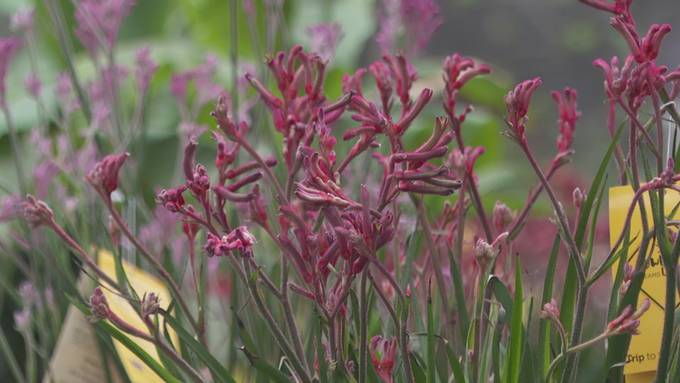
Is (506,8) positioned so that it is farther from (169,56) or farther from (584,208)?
(584,208)

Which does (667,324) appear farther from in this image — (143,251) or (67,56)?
(67,56)

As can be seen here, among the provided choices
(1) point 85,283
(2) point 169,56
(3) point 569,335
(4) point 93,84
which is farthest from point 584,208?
(2) point 169,56

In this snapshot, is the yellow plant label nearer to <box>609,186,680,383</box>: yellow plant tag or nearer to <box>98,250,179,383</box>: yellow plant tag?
<box>98,250,179,383</box>: yellow plant tag

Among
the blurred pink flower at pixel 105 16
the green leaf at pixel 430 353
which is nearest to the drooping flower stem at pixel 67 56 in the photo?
the blurred pink flower at pixel 105 16

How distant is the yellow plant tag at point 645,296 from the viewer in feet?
1.69

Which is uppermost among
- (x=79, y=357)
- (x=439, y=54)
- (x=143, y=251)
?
(x=439, y=54)

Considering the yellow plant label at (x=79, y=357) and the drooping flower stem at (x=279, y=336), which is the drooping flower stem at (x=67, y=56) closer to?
the yellow plant label at (x=79, y=357)

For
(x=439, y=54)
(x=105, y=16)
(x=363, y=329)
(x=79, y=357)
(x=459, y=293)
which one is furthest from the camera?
(x=439, y=54)

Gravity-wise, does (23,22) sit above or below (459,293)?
above

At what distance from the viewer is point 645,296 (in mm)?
530

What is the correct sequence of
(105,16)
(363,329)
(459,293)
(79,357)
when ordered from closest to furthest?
1. (363,329)
2. (459,293)
3. (79,357)
4. (105,16)

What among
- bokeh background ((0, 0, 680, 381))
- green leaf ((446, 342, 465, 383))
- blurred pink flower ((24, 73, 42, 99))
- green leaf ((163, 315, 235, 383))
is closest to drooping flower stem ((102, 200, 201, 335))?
green leaf ((163, 315, 235, 383))

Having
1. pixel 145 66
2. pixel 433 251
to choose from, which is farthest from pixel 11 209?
pixel 433 251

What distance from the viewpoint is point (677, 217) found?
0.54 m
